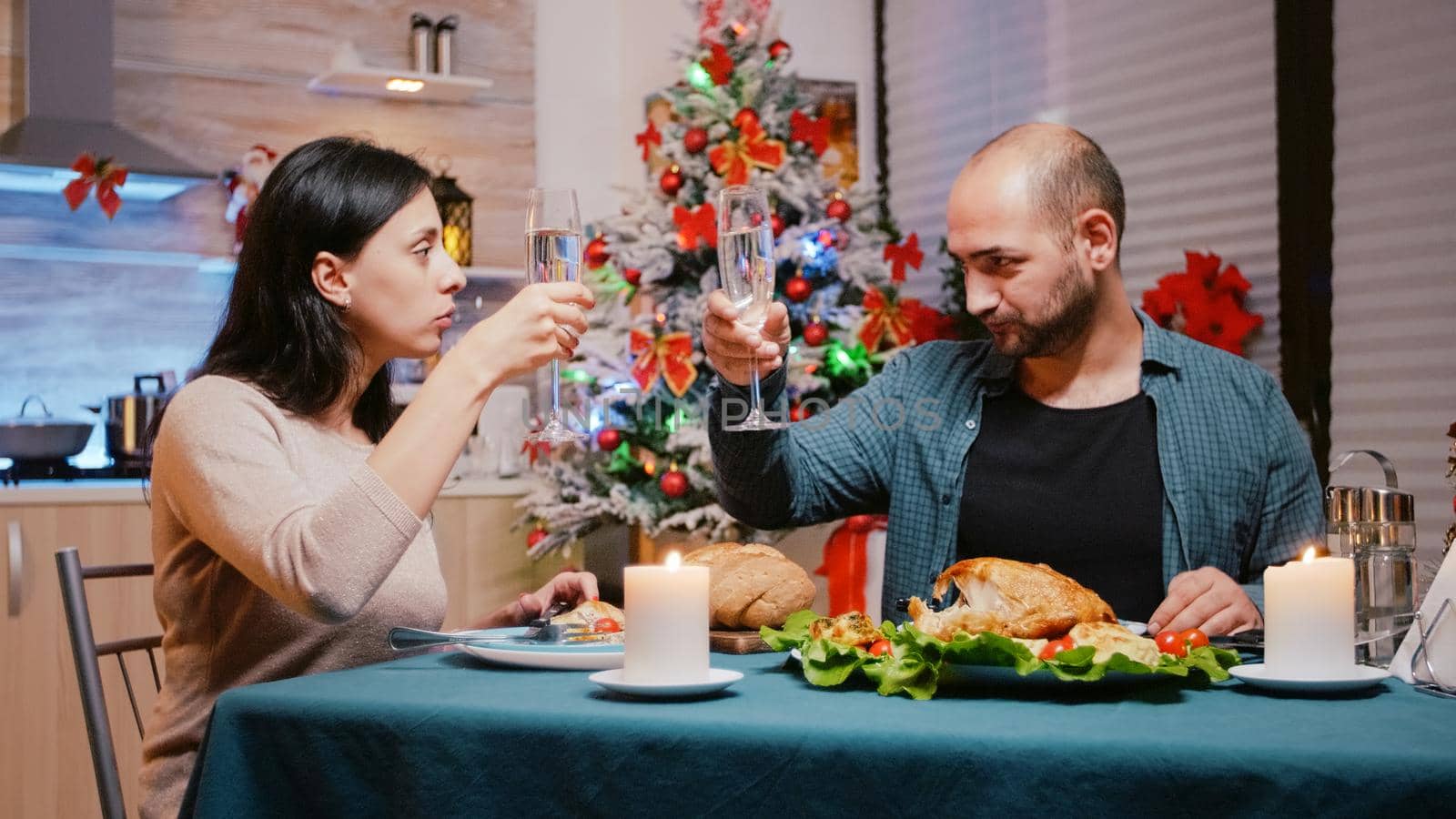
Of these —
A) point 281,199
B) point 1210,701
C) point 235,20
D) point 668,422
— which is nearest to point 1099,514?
point 1210,701

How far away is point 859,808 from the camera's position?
893 mm

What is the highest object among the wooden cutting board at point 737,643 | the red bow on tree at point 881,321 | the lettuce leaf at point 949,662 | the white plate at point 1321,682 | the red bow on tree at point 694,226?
the red bow on tree at point 694,226

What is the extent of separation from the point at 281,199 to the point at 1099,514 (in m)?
1.23

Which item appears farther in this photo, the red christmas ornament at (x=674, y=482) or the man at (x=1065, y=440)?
the red christmas ornament at (x=674, y=482)

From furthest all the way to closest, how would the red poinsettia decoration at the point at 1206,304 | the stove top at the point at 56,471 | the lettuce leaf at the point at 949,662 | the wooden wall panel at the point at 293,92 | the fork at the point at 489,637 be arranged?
the wooden wall panel at the point at 293,92, the stove top at the point at 56,471, the red poinsettia decoration at the point at 1206,304, the fork at the point at 489,637, the lettuce leaf at the point at 949,662

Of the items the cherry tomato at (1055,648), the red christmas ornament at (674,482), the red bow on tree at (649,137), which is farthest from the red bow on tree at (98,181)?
the cherry tomato at (1055,648)

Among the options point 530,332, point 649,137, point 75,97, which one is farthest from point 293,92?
point 530,332

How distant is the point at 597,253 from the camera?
3.90 m

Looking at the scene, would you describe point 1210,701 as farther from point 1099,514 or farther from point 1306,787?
point 1099,514

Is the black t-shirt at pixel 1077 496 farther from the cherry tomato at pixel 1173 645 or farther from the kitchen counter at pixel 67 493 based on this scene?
the kitchen counter at pixel 67 493

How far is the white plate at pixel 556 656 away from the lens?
120 centimetres

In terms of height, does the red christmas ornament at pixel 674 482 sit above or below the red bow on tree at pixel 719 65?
below

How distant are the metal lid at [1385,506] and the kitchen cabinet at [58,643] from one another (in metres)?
3.03

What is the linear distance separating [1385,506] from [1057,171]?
3.10ft
